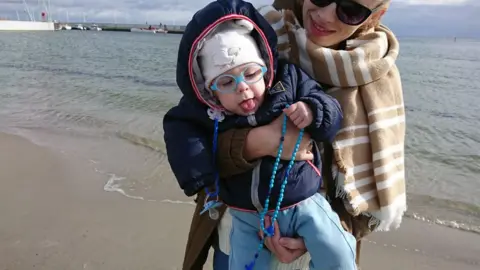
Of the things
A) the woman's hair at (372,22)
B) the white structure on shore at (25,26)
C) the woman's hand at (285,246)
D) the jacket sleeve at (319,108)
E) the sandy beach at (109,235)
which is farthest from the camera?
the white structure on shore at (25,26)

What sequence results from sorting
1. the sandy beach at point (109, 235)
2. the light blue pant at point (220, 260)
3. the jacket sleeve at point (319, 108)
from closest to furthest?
the jacket sleeve at point (319, 108) < the light blue pant at point (220, 260) < the sandy beach at point (109, 235)

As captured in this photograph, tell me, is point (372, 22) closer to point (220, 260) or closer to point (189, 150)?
point (189, 150)

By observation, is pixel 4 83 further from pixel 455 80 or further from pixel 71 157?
pixel 455 80

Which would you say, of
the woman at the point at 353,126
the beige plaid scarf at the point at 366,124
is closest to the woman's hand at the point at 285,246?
the woman at the point at 353,126

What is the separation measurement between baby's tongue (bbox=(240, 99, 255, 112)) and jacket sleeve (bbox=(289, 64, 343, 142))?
0.18 metres

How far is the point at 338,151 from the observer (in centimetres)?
181

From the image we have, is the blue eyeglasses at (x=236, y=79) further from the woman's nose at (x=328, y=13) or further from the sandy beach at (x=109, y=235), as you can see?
the sandy beach at (x=109, y=235)

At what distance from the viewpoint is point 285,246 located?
1.75 meters

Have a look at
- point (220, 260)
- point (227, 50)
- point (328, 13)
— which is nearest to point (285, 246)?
point (220, 260)

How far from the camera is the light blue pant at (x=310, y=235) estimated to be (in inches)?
66.6

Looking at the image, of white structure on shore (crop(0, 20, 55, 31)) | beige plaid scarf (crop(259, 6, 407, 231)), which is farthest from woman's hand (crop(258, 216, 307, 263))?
white structure on shore (crop(0, 20, 55, 31))

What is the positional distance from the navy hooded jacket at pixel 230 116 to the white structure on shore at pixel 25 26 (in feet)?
224

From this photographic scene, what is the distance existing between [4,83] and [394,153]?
Answer: 13.8 metres

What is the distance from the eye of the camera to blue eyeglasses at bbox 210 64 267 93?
1.69m
